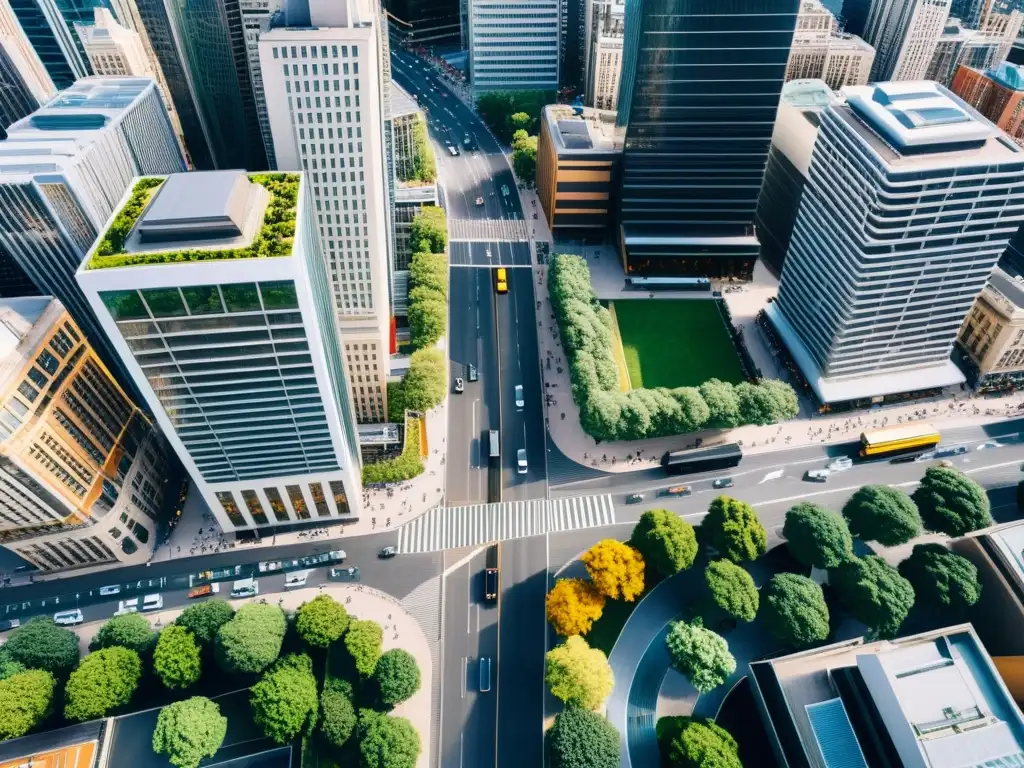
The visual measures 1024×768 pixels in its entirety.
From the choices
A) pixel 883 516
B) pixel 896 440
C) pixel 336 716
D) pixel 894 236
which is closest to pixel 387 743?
pixel 336 716

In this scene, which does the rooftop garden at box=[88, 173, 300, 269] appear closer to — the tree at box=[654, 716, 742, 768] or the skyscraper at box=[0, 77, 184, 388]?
the skyscraper at box=[0, 77, 184, 388]

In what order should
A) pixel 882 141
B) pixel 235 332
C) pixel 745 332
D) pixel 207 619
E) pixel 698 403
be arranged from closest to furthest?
pixel 235 332
pixel 207 619
pixel 882 141
pixel 698 403
pixel 745 332

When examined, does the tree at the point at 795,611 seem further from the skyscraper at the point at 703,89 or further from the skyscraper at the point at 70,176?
the skyscraper at the point at 70,176

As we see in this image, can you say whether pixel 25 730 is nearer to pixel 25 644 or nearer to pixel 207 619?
pixel 25 644

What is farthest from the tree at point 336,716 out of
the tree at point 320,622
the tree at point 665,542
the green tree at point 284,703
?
the tree at point 665,542

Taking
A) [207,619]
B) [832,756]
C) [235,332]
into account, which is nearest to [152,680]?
[207,619]
